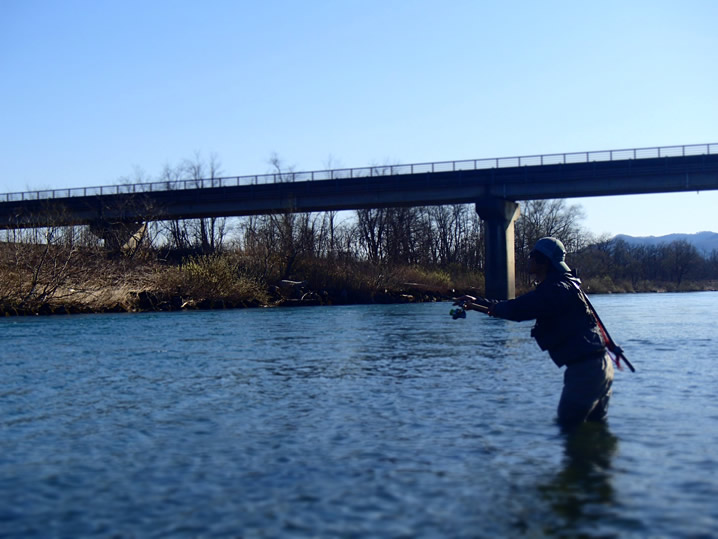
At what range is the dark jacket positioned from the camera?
6762 mm

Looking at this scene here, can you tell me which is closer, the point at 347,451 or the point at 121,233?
the point at 347,451

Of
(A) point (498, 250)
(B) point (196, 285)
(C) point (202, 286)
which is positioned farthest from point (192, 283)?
(A) point (498, 250)

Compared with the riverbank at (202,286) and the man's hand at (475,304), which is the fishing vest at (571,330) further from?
the riverbank at (202,286)

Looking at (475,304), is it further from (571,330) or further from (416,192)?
(416,192)

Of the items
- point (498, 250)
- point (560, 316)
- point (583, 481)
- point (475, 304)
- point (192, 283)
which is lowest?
point (583, 481)

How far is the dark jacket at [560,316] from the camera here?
266 inches

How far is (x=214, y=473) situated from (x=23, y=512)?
1488 mm

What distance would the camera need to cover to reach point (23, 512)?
535 cm

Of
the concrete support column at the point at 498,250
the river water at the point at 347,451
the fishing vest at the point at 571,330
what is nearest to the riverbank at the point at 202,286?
the concrete support column at the point at 498,250

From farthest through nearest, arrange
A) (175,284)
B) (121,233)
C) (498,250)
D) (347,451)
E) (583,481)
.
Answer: (121,233) → (498,250) → (175,284) → (347,451) → (583,481)

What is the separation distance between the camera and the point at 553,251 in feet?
23.1

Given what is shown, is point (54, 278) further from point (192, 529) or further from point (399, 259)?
point (399, 259)

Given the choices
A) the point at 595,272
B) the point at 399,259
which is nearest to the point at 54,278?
the point at 399,259

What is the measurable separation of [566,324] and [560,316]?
0.29ft
